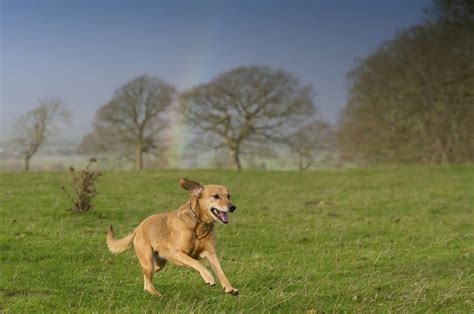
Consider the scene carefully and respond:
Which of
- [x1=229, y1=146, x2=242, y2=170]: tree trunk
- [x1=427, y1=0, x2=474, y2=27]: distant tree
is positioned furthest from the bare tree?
[x1=427, y1=0, x2=474, y2=27]: distant tree

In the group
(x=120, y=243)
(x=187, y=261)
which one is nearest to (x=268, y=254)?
(x=120, y=243)

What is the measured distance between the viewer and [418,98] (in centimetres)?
4256

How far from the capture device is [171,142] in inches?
2232

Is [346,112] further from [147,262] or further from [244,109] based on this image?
[147,262]

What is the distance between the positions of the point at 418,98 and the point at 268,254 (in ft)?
108

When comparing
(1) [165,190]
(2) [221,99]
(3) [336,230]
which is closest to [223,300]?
(3) [336,230]

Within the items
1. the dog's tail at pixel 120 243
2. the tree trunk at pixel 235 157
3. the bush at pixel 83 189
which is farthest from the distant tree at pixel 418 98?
the dog's tail at pixel 120 243

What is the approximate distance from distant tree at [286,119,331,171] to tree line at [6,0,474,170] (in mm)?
99

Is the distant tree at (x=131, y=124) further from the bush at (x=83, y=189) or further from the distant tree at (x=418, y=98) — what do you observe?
the bush at (x=83, y=189)

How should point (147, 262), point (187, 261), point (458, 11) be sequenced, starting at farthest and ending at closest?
point (458, 11) → point (147, 262) → point (187, 261)

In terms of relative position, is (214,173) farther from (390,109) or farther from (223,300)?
(223,300)

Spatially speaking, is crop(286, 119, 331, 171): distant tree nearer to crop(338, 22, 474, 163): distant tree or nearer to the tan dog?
crop(338, 22, 474, 163): distant tree

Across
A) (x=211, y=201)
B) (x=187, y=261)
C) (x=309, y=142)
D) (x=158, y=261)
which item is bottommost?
(x=158, y=261)

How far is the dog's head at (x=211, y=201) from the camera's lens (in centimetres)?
777
